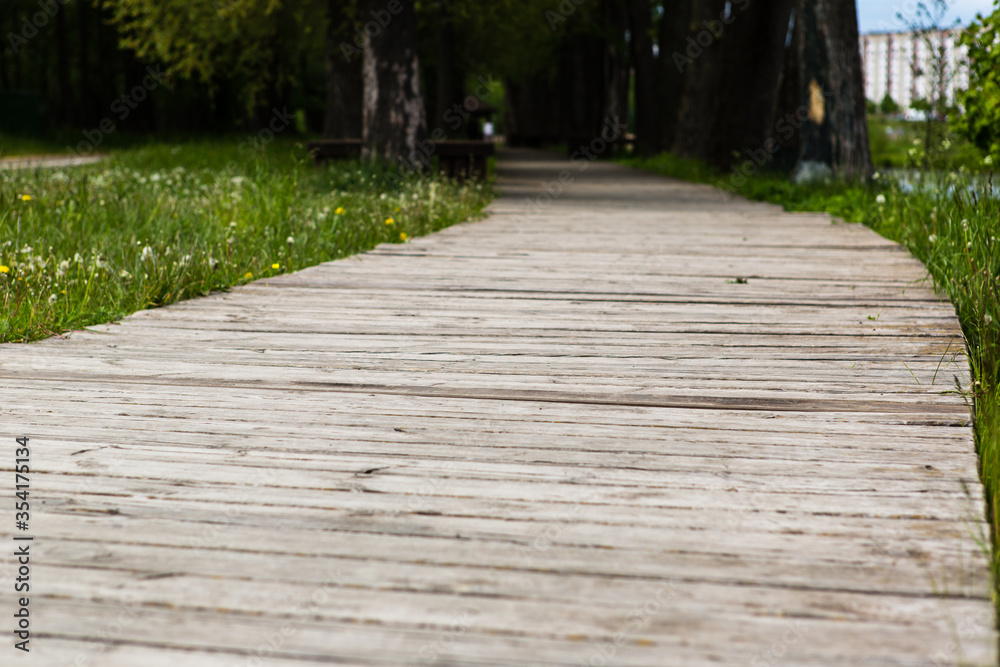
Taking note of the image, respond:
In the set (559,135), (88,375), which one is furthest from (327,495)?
(559,135)

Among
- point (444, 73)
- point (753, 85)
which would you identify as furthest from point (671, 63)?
point (753, 85)

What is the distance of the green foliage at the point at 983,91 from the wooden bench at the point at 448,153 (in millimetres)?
5845

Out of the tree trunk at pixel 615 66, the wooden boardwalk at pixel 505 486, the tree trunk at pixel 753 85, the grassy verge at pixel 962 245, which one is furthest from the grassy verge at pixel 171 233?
the tree trunk at pixel 615 66

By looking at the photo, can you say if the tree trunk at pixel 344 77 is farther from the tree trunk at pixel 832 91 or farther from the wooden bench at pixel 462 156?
the tree trunk at pixel 832 91

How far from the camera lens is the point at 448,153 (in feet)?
41.8

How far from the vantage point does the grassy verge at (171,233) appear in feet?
15.1

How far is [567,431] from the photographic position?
9.03 ft

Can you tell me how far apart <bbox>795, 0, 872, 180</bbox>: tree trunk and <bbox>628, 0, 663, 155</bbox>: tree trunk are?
13287 millimetres

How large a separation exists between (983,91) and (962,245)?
4834 mm

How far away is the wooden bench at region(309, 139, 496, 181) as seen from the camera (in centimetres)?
1248

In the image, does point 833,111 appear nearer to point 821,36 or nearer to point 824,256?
point 821,36

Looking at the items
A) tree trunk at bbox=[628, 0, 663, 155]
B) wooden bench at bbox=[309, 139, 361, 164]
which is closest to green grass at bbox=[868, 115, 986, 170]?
tree trunk at bbox=[628, 0, 663, 155]

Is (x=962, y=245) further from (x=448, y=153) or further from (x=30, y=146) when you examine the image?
(x=30, y=146)

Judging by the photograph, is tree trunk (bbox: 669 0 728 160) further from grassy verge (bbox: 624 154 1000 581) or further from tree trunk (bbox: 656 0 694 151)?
grassy verge (bbox: 624 154 1000 581)
